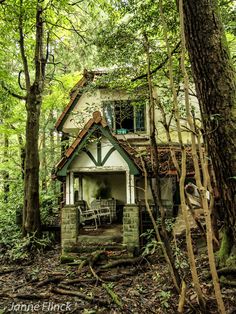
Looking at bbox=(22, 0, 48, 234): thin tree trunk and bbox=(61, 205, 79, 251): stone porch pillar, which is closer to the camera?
bbox=(61, 205, 79, 251): stone porch pillar

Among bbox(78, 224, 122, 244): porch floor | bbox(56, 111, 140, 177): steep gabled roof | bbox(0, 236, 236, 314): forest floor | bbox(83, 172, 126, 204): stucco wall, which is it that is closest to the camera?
bbox(0, 236, 236, 314): forest floor

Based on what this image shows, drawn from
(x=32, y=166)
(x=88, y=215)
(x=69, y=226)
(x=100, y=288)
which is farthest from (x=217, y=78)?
(x=88, y=215)

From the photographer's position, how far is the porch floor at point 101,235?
31.0ft

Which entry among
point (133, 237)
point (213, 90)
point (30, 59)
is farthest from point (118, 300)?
point (30, 59)

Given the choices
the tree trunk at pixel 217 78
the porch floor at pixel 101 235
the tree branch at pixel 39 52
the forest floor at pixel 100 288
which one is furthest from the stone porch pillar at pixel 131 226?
the tree branch at pixel 39 52

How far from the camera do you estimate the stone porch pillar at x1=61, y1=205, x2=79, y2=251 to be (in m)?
9.45

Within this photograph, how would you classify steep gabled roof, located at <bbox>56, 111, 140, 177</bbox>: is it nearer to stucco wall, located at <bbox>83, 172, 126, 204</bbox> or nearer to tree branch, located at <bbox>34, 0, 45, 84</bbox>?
tree branch, located at <bbox>34, 0, 45, 84</bbox>

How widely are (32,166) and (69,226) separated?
282cm

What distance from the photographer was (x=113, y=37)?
313 inches

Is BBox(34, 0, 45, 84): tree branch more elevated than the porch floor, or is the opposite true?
BBox(34, 0, 45, 84): tree branch

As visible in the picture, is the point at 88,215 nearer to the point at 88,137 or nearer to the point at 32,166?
the point at 32,166

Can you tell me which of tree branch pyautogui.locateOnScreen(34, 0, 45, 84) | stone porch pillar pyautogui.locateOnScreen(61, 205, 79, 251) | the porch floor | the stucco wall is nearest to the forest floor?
the porch floor

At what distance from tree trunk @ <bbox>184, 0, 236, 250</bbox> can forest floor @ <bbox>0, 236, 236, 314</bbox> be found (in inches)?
67.3

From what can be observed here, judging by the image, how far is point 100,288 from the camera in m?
6.78
